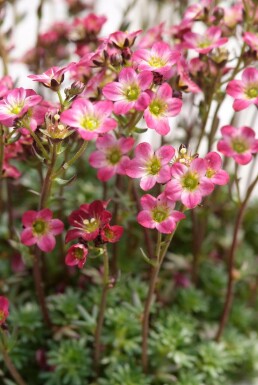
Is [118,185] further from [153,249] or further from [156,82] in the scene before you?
[156,82]

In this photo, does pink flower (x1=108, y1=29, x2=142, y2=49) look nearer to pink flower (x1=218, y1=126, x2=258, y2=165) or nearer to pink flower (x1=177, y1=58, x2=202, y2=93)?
pink flower (x1=177, y1=58, x2=202, y2=93)

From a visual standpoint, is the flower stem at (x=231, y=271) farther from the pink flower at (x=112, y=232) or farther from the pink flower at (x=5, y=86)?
the pink flower at (x=5, y=86)

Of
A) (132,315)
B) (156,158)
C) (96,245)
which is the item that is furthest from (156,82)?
(132,315)

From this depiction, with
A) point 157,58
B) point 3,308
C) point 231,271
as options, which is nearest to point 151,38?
point 157,58

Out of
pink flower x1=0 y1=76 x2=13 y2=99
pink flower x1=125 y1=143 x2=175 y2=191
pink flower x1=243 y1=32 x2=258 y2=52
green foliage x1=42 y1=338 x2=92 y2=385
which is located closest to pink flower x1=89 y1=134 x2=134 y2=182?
pink flower x1=125 y1=143 x2=175 y2=191

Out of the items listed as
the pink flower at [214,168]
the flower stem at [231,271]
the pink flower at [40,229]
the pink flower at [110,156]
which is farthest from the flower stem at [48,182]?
the flower stem at [231,271]

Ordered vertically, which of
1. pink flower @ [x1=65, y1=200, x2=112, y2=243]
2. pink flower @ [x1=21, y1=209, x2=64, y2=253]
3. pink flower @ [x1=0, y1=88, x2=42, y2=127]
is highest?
pink flower @ [x1=0, y1=88, x2=42, y2=127]
